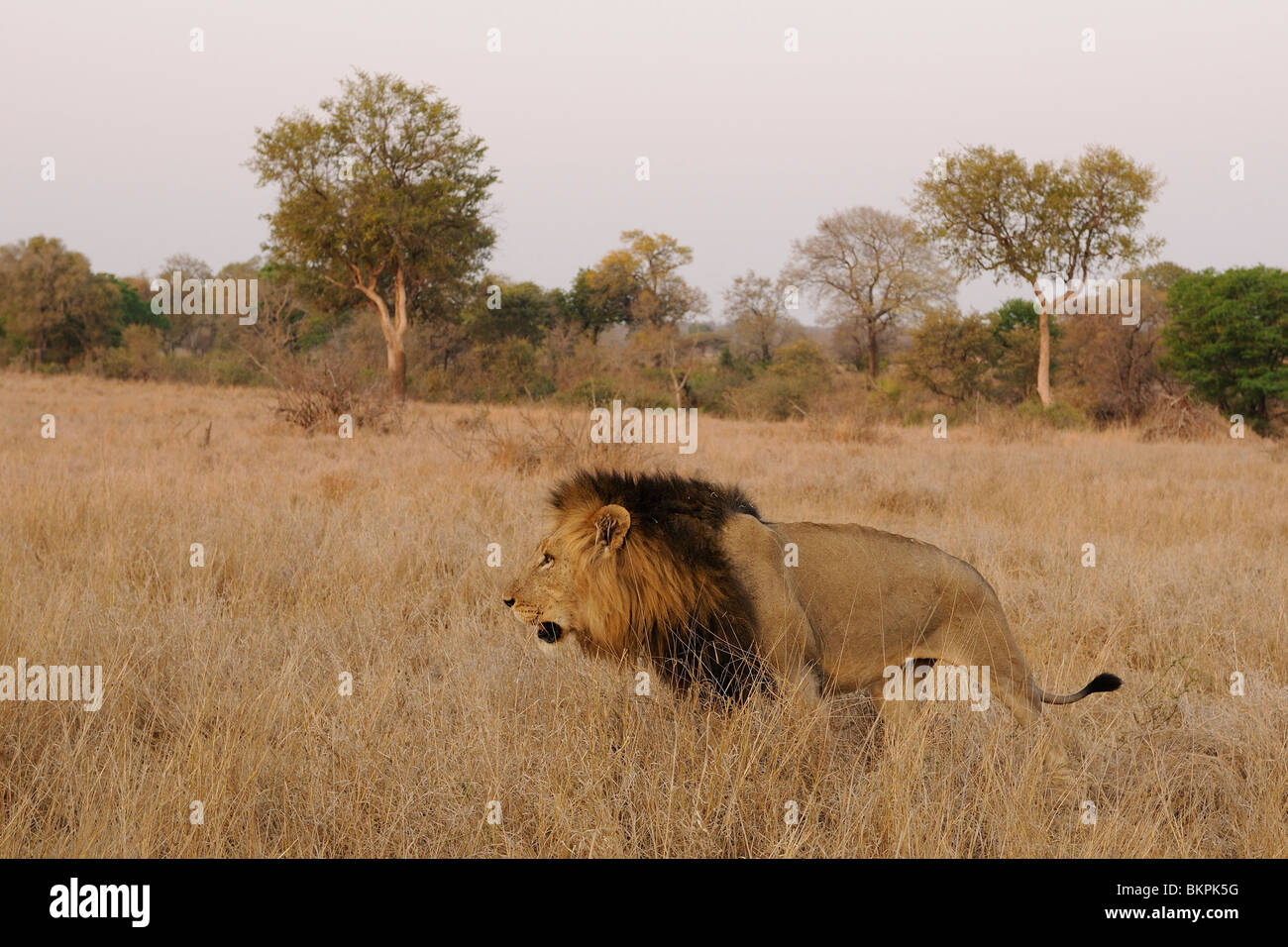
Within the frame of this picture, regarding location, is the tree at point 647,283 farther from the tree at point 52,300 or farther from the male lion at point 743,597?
the male lion at point 743,597

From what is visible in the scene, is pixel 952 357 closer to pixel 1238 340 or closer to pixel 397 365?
pixel 1238 340

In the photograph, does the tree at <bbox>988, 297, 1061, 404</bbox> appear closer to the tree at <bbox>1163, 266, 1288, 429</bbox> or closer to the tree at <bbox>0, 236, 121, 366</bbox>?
the tree at <bbox>1163, 266, 1288, 429</bbox>

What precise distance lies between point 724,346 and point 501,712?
45.2 meters

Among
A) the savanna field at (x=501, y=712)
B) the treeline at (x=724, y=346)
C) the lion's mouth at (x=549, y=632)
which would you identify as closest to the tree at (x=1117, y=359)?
the treeline at (x=724, y=346)

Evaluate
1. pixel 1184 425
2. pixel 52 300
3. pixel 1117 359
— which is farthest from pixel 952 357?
pixel 52 300

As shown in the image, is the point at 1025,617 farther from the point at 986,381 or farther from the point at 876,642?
the point at 986,381

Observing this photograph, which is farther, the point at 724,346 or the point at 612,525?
the point at 724,346

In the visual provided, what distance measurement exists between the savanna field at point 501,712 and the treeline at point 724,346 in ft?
36.4

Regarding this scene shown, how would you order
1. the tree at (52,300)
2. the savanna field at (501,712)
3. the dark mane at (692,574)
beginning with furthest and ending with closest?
the tree at (52,300) < the dark mane at (692,574) < the savanna field at (501,712)

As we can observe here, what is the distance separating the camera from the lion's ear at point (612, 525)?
10.9 ft

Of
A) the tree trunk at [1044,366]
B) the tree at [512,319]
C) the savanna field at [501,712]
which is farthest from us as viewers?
the tree at [512,319]

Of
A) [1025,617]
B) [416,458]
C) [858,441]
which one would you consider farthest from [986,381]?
[1025,617]

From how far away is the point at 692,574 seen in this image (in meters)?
3.31

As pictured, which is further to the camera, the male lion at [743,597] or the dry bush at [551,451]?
the dry bush at [551,451]
